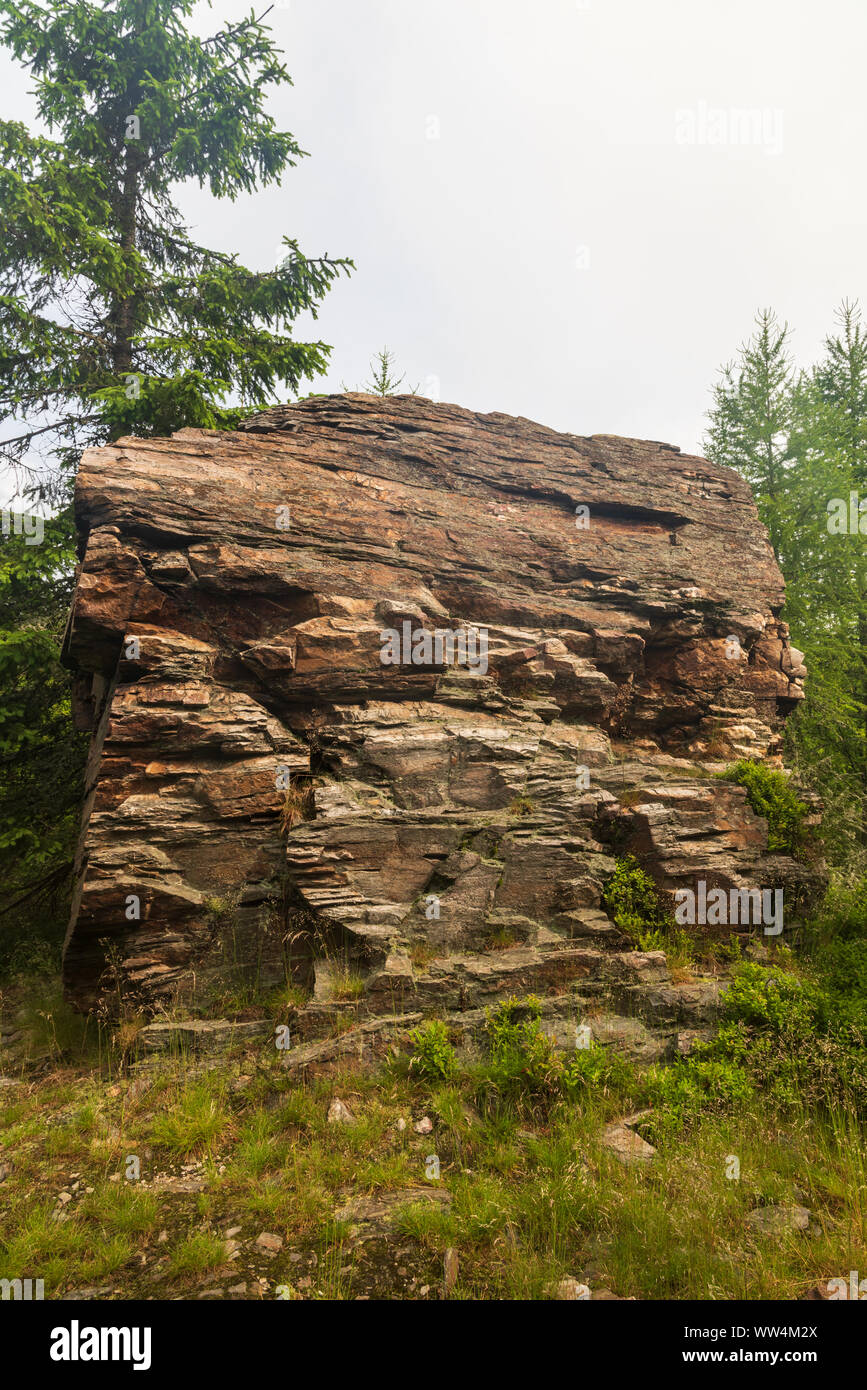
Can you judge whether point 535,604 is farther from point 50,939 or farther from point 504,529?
point 50,939

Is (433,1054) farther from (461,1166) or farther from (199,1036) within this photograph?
(199,1036)

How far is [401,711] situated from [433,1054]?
4.56 metres

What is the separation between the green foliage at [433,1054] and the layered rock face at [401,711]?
0.53 metres

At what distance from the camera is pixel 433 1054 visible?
668 cm

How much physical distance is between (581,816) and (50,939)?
878 cm

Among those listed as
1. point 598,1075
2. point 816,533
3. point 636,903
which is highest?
point 816,533

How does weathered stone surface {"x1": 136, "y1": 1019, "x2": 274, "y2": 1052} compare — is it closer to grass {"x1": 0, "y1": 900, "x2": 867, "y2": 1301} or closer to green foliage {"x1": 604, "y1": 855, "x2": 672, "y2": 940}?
grass {"x1": 0, "y1": 900, "x2": 867, "y2": 1301}

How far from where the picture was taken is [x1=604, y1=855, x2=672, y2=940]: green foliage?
8.33 meters

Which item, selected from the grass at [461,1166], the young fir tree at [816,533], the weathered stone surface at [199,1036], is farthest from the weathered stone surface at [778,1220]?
the young fir tree at [816,533]

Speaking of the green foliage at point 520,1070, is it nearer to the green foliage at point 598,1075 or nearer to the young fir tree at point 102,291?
the green foliage at point 598,1075

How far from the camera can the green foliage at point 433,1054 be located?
662 centimetres

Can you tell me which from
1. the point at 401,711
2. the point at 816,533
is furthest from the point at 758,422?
the point at 401,711

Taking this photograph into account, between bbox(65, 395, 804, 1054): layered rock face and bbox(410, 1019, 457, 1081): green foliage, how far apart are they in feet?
1.72

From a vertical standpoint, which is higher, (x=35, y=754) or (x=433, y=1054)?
(x=35, y=754)
